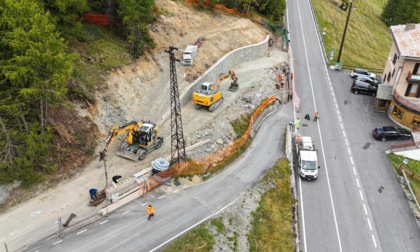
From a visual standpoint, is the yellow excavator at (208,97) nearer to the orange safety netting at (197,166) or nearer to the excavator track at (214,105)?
the excavator track at (214,105)

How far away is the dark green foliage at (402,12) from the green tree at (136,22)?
59.3m

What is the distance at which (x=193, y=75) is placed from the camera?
147ft

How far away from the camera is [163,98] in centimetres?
3959

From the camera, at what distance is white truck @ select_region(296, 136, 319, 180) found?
108 ft

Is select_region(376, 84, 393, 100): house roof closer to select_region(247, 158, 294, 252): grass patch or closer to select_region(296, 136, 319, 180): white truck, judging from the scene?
select_region(296, 136, 319, 180): white truck

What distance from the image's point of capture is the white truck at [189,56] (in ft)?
→ 147

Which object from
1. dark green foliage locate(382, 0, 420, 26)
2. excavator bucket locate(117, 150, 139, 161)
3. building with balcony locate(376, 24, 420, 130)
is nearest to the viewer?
excavator bucket locate(117, 150, 139, 161)

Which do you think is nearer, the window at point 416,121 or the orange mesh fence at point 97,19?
the window at point 416,121

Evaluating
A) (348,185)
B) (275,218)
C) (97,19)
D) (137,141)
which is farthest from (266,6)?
(275,218)

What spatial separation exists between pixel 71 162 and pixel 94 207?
529 cm

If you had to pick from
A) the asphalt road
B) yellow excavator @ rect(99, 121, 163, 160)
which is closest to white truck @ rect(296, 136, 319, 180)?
the asphalt road

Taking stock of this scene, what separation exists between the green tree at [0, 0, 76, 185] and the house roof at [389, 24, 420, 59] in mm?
38619

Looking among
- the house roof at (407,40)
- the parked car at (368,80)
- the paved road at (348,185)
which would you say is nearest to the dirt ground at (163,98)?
the paved road at (348,185)

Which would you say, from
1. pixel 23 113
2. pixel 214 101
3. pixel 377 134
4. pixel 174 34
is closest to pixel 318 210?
pixel 377 134
